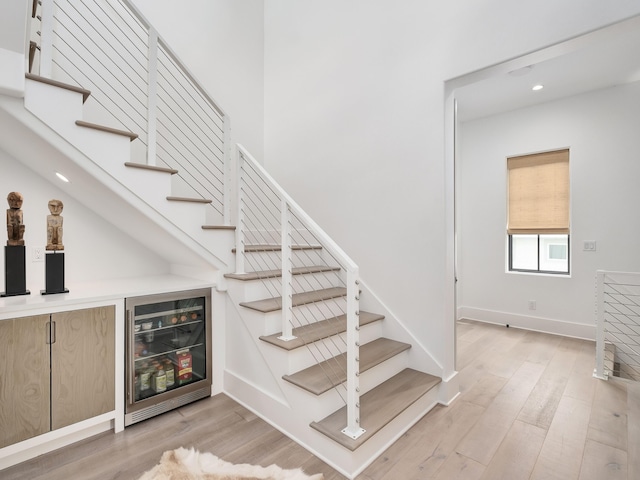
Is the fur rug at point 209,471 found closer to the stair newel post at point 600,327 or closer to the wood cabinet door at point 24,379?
the wood cabinet door at point 24,379

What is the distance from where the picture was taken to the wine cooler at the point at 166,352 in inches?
82.3

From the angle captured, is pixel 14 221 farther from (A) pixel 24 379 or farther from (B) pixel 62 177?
(A) pixel 24 379

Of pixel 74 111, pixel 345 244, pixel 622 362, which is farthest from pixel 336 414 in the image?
pixel 622 362

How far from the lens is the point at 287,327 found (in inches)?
80.2

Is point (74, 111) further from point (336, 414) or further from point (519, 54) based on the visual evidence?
point (519, 54)

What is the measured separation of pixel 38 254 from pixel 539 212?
5.20 m

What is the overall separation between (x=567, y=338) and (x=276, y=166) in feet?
13.1

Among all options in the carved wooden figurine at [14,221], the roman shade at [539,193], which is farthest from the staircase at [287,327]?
the roman shade at [539,193]

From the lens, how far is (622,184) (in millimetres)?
3520

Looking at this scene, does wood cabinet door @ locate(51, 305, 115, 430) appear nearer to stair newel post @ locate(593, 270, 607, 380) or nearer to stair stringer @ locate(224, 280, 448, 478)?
stair stringer @ locate(224, 280, 448, 478)

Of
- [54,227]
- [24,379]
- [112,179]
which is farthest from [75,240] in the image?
[24,379]

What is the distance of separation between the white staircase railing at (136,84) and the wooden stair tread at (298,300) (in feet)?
2.23

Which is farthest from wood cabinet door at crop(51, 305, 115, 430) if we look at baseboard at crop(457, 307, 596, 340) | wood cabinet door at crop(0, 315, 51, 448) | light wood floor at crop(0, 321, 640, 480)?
baseboard at crop(457, 307, 596, 340)

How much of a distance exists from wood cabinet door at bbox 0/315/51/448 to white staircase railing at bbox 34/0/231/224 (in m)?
1.18
